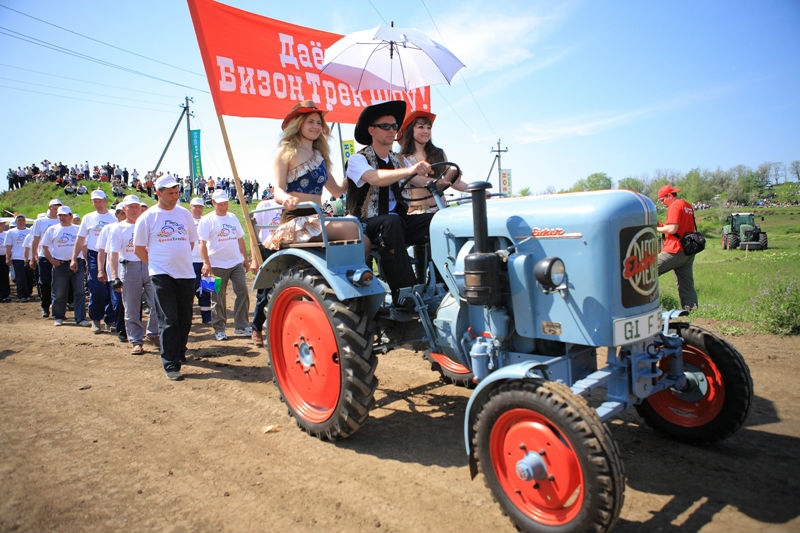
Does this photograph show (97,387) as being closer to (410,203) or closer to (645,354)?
(410,203)

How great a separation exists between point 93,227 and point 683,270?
8739mm

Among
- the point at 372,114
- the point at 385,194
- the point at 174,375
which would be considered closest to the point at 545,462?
the point at 385,194

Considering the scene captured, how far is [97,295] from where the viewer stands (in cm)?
787

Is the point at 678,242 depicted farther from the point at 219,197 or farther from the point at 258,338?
the point at 219,197

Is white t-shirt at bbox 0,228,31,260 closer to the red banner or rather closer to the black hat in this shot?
the red banner

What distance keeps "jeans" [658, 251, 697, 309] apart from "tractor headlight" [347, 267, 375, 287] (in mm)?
4679

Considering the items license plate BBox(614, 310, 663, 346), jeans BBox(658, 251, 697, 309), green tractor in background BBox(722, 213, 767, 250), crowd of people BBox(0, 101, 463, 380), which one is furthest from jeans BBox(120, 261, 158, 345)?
green tractor in background BBox(722, 213, 767, 250)

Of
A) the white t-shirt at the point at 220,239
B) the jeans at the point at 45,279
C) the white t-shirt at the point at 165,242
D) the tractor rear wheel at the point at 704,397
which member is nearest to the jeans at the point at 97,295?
the jeans at the point at 45,279

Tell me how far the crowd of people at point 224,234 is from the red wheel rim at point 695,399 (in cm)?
186

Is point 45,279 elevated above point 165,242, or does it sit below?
below

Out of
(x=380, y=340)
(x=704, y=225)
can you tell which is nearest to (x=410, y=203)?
(x=380, y=340)

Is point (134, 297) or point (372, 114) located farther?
point (134, 297)

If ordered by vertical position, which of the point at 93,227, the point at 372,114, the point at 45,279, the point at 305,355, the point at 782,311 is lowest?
the point at 782,311

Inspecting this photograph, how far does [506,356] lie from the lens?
291 cm
